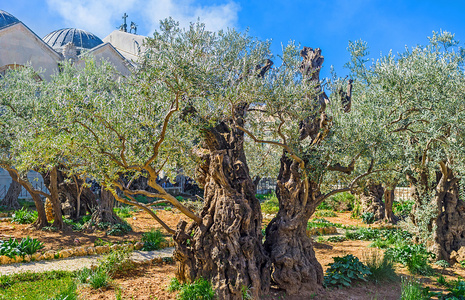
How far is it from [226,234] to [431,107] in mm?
5214

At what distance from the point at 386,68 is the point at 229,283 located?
559 centimetres

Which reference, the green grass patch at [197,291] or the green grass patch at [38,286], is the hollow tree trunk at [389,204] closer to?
the green grass patch at [197,291]

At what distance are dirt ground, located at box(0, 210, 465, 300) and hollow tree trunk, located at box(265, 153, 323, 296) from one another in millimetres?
270

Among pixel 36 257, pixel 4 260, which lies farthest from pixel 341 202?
pixel 4 260

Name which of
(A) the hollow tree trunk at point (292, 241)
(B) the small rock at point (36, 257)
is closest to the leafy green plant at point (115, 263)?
(B) the small rock at point (36, 257)

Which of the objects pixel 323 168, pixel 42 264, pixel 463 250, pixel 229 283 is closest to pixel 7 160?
pixel 42 264

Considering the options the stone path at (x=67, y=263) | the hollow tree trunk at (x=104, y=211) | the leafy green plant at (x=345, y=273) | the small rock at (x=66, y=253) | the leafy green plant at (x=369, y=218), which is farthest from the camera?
the leafy green plant at (x=369, y=218)

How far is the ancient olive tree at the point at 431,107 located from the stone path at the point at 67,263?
6902 mm

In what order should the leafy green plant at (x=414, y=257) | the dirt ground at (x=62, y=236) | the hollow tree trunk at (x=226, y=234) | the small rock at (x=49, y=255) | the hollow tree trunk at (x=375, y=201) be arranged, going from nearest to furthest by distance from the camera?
the hollow tree trunk at (x=226, y=234) < the leafy green plant at (x=414, y=257) < the small rock at (x=49, y=255) < the dirt ground at (x=62, y=236) < the hollow tree trunk at (x=375, y=201)

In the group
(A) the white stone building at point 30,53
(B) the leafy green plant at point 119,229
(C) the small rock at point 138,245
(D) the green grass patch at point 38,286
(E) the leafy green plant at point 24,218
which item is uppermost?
(A) the white stone building at point 30,53

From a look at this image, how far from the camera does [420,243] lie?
35.1 ft

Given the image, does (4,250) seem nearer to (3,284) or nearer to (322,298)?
(3,284)

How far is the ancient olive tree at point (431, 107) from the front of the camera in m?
7.56

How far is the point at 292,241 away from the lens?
24.1 ft
